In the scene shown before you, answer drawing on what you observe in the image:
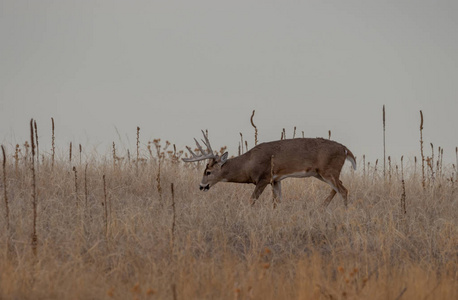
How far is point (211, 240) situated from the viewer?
29.6ft

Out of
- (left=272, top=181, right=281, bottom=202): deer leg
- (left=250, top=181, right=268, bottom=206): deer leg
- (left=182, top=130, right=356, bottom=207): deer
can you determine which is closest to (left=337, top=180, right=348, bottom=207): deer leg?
(left=182, top=130, right=356, bottom=207): deer

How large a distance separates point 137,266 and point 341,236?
3.43 metres

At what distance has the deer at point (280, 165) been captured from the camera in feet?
41.7

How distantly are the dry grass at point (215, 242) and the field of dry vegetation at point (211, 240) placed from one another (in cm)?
3

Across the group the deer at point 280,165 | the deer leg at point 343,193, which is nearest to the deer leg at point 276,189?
the deer at point 280,165

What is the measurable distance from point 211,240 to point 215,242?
0.37ft

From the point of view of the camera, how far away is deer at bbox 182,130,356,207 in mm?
12719

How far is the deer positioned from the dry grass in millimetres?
424

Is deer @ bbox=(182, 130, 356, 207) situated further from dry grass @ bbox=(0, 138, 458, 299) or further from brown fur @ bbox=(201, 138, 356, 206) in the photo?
dry grass @ bbox=(0, 138, 458, 299)

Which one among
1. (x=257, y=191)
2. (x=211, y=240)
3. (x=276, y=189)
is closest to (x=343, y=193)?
(x=276, y=189)

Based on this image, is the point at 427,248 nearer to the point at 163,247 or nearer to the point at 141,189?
the point at 163,247

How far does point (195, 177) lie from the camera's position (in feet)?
47.8

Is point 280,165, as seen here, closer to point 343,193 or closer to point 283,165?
point 283,165

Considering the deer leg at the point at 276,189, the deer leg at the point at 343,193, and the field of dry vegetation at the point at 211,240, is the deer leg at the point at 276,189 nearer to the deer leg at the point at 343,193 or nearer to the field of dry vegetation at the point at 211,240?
the field of dry vegetation at the point at 211,240
